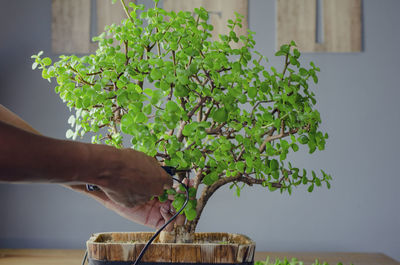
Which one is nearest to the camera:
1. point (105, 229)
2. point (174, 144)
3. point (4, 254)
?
point (174, 144)

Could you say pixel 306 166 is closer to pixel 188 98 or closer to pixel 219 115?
pixel 188 98

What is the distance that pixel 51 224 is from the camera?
8.49 ft

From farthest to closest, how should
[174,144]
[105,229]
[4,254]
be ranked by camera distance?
[105,229] → [4,254] → [174,144]

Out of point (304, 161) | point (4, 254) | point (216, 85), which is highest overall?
point (216, 85)

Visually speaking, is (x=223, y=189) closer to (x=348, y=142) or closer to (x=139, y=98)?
(x=348, y=142)

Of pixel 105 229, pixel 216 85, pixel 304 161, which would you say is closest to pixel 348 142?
pixel 304 161

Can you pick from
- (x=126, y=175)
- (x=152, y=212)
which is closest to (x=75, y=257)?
(x=152, y=212)

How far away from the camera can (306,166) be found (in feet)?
8.54

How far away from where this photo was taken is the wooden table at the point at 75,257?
209cm

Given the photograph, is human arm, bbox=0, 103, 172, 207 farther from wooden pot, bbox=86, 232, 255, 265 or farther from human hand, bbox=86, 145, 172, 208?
wooden pot, bbox=86, 232, 255, 265

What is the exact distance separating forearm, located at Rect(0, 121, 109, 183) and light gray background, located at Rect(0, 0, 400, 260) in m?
1.86

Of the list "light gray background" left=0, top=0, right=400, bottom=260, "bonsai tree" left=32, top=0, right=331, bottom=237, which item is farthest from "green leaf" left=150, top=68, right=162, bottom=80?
"light gray background" left=0, top=0, right=400, bottom=260

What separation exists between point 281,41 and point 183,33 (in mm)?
1713

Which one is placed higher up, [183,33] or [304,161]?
[183,33]
